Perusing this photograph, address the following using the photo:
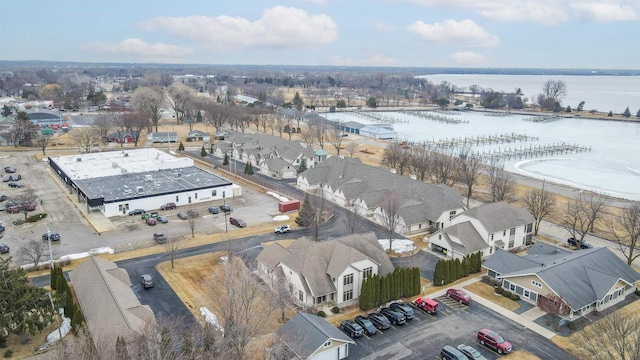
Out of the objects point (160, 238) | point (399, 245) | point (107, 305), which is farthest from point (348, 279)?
point (160, 238)

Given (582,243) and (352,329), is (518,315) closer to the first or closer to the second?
(352,329)

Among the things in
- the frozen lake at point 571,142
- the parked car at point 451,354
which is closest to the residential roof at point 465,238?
the parked car at point 451,354

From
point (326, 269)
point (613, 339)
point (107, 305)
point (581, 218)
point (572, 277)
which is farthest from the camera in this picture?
point (581, 218)

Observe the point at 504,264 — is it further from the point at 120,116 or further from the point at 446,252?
the point at 120,116

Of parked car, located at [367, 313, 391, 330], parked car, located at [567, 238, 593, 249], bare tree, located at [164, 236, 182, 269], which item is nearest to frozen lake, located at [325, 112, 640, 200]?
parked car, located at [567, 238, 593, 249]

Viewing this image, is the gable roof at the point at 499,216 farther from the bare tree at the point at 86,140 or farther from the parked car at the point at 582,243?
the bare tree at the point at 86,140

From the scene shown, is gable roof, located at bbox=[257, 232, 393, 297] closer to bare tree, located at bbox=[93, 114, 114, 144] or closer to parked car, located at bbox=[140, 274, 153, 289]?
parked car, located at bbox=[140, 274, 153, 289]
